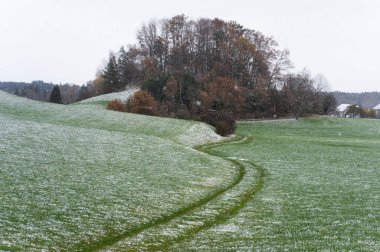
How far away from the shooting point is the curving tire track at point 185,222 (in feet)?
64.6

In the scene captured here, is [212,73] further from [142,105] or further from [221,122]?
[221,122]

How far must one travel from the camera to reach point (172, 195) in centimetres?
3016

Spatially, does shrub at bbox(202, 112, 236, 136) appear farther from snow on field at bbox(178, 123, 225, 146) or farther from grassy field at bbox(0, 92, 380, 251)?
grassy field at bbox(0, 92, 380, 251)

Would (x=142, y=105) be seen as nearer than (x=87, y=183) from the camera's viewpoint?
No

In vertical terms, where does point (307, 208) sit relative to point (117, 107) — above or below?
below

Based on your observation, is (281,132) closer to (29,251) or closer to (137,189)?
(137,189)

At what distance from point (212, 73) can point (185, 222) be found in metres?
105

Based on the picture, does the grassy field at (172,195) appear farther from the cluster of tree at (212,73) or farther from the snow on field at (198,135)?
the cluster of tree at (212,73)

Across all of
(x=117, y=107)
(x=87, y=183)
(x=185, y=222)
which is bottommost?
(x=185, y=222)

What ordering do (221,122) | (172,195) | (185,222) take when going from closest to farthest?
(185,222), (172,195), (221,122)

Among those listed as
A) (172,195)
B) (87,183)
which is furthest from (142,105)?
(172,195)

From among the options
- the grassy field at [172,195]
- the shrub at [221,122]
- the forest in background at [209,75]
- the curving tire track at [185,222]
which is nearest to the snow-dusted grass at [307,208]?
the grassy field at [172,195]

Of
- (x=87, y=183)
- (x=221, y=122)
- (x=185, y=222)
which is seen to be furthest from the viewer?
(x=221, y=122)

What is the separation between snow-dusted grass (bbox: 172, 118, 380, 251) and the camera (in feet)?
62.9
